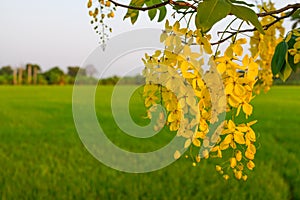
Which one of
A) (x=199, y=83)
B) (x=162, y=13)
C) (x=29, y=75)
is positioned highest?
(x=29, y=75)

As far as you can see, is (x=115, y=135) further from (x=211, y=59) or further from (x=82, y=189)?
(x=211, y=59)

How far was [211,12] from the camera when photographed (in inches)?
17.8

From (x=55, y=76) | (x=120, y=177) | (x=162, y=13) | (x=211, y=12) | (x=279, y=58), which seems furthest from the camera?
(x=55, y=76)

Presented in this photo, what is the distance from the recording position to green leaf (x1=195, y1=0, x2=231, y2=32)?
1.48ft

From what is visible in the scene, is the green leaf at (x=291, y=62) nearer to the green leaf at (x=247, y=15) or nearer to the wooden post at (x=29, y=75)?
the green leaf at (x=247, y=15)

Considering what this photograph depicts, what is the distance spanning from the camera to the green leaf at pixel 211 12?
1.48 ft

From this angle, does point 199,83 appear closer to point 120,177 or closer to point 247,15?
point 247,15

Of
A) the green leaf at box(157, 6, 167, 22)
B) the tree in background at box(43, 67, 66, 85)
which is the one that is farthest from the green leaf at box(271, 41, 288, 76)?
the tree in background at box(43, 67, 66, 85)

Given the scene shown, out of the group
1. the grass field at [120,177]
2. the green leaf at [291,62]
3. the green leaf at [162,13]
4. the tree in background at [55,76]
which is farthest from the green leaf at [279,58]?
the tree in background at [55,76]

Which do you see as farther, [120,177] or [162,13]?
[120,177]

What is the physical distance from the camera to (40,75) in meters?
26.2

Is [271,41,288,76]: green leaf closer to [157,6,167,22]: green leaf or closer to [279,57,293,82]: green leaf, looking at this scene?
[279,57,293,82]: green leaf

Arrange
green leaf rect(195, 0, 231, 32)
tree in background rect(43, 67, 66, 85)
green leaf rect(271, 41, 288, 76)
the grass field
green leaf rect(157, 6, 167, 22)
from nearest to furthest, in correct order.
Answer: green leaf rect(195, 0, 231, 32)
green leaf rect(271, 41, 288, 76)
green leaf rect(157, 6, 167, 22)
the grass field
tree in background rect(43, 67, 66, 85)

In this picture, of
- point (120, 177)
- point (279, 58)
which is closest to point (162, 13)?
point (279, 58)
